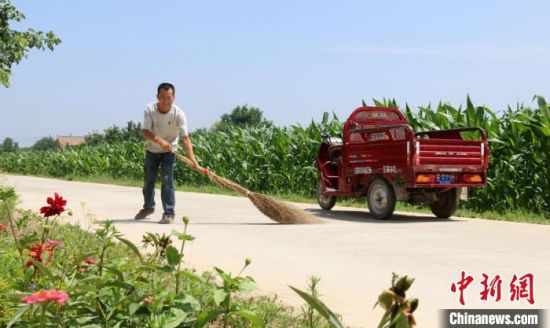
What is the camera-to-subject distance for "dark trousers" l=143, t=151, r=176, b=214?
34.6ft

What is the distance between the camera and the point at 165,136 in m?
10.8

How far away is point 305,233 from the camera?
9.39 m

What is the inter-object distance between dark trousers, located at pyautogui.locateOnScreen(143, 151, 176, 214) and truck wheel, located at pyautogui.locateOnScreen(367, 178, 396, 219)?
10.6 ft

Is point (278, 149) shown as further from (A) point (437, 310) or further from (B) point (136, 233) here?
(A) point (437, 310)

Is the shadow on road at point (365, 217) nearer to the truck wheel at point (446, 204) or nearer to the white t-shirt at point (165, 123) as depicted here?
the truck wheel at point (446, 204)

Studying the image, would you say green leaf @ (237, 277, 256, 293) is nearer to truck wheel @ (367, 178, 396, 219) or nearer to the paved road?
the paved road

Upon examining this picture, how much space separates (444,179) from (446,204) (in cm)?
94

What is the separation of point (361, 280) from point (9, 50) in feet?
67.2

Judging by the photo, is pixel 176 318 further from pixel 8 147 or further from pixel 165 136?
pixel 8 147

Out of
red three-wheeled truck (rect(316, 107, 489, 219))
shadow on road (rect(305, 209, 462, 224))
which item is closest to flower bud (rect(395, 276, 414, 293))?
red three-wheeled truck (rect(316, 107, 489, 219))

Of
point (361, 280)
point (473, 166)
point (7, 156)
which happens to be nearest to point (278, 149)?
point (473, 166)

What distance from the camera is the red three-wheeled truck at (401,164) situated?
36.1 feet

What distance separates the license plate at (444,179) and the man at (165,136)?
3.71 metres

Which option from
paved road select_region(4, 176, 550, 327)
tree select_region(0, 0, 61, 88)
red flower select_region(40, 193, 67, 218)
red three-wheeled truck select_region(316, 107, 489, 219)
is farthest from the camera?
tree select_region(0, 0, 61, 88)
